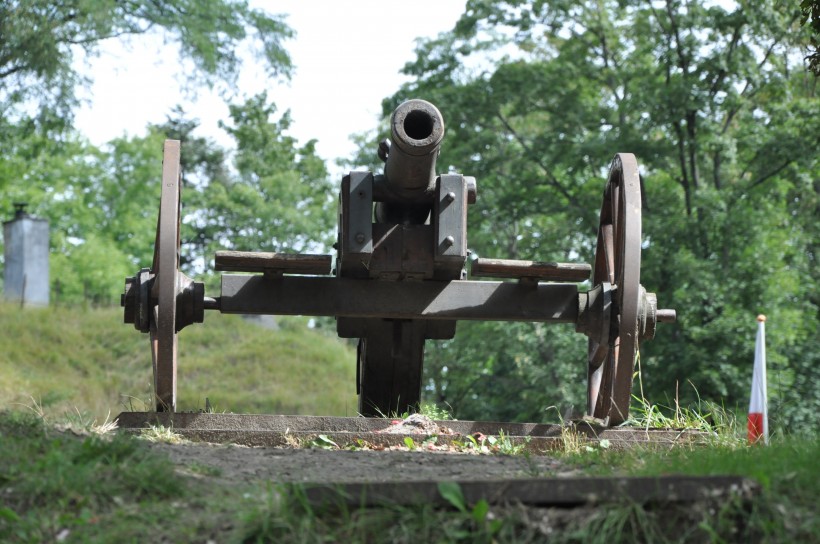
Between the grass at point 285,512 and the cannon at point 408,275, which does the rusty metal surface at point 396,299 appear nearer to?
the cannon at point 408,275

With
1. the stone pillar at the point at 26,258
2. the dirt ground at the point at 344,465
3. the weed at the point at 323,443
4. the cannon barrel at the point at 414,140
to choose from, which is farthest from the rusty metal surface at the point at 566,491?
the stone pillar at the point at 26,258

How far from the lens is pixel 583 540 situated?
3070mm

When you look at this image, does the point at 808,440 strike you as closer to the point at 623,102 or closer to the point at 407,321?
the point at 407,321

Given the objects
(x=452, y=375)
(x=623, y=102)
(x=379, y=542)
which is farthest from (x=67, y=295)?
(x=379, y=542)

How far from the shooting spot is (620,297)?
21.2ft

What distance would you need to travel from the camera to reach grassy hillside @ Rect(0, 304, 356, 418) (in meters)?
21.2

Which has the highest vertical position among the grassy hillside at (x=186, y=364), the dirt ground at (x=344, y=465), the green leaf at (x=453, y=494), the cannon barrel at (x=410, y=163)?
the cannon barrel at (x=410, y=163)

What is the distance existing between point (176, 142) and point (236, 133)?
34.4m

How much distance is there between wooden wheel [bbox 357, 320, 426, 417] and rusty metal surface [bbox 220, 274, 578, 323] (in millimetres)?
639

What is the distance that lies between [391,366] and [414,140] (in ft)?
6.97

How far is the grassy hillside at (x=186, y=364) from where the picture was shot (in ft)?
69.6

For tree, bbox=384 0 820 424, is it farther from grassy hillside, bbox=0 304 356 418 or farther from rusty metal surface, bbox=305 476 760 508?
rusty metal surface, bbox=305 476 760 508

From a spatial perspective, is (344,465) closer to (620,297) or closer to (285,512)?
(285,512)

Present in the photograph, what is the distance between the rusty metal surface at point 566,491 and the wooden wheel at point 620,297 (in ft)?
10.1
